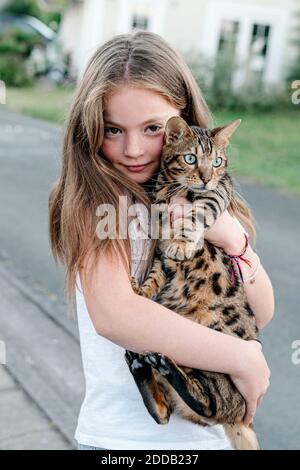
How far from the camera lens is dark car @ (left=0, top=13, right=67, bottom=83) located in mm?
25828

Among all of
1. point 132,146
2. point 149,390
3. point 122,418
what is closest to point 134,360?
point 149,390

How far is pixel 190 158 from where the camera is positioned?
201 centimetres

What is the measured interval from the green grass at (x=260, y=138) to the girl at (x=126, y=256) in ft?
15.4

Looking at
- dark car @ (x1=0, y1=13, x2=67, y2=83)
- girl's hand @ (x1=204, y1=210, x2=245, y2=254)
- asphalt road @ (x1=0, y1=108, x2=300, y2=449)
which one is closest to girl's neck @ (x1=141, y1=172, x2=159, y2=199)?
girl's hand @ (x1=204, y1=210, x2=245, y2=254)

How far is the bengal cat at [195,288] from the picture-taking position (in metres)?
1.81

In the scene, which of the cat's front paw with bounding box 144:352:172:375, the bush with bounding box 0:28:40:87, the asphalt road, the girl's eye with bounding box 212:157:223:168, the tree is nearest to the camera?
the cat's front paw with bounding box 144:352:172:375

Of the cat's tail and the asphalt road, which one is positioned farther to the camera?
the asphalt road

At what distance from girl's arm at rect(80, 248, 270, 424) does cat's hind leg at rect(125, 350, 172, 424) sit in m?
0.09

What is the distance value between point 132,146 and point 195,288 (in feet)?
1.50

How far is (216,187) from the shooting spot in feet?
6.64

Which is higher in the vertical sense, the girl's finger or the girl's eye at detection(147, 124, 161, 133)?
the girl's eye at detection(147, 124, 161, 133)

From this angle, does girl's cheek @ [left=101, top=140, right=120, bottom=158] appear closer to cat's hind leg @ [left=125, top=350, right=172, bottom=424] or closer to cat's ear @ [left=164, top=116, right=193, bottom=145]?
cat's ear @ [left=164, top=116, right=193, bottom=145]

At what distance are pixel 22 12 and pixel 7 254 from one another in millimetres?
30481

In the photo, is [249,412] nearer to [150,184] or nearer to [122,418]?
[122,418]
